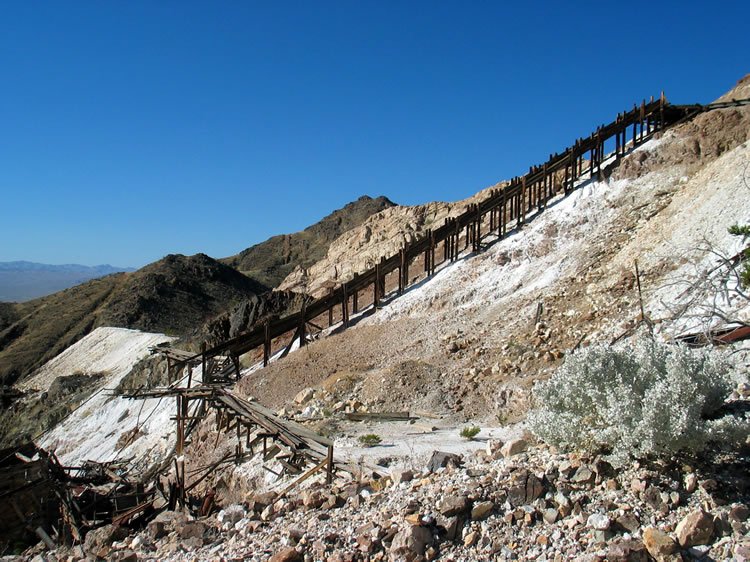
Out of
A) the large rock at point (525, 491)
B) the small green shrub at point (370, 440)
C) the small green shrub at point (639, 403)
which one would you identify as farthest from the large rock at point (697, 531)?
the small green shrub at point (370, 440)

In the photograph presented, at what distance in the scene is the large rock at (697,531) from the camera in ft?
14.8

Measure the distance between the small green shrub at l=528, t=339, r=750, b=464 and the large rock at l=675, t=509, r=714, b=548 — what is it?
79 cm

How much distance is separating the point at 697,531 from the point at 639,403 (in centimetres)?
151

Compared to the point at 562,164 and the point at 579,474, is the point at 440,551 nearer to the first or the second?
the point at 579,474

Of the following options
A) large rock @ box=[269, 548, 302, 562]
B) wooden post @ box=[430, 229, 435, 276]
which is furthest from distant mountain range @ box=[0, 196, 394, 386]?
large rock @ box=[269, 548, 302, 562]

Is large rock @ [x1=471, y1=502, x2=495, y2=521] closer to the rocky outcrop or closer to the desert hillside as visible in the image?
Answer: the desert hillside

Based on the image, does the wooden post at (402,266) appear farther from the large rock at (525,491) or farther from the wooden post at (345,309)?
the large rock at (525,491)

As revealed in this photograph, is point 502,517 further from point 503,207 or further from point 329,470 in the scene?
point 503,207

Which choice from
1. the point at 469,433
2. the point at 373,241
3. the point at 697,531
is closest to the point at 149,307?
the point at 373,241

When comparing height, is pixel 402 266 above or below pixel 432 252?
below

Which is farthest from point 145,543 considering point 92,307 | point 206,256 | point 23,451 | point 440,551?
point 206,256

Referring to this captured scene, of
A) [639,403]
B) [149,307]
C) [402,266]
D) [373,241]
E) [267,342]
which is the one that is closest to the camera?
[639,403]

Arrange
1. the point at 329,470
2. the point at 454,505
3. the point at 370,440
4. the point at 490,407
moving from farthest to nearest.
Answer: the point at 490,407 < the point at 370,440 < the point at 329,470 < the point at 454,505

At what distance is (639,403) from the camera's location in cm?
582
